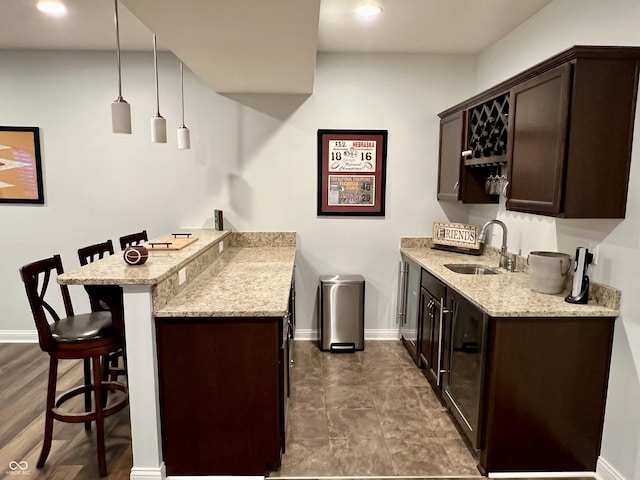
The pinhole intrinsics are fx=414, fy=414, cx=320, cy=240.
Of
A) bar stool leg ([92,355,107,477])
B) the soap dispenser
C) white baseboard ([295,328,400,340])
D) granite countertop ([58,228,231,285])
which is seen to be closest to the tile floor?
white baseboard ([295,328,400,340])

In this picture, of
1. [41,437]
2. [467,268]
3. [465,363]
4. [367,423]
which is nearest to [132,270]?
[41,437]

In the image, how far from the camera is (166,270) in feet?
6.97

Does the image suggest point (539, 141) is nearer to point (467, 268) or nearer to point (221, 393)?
point (467, 268)

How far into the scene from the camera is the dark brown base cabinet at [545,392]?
2.11 meters

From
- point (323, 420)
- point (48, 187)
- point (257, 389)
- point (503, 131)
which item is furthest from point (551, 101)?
point (48, 187)

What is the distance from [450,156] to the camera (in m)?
3.60

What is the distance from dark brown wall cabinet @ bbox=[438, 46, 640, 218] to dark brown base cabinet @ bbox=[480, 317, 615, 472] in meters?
0.62

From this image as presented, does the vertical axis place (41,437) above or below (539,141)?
below

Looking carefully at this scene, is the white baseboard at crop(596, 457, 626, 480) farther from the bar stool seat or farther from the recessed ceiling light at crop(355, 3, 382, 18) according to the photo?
A: the recessed ceiling light at crop(355, 3, 382, 18)

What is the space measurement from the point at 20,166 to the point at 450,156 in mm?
3868

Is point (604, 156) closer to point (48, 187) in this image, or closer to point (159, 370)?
point (159, 370)

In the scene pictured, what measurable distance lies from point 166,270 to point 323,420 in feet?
4.69

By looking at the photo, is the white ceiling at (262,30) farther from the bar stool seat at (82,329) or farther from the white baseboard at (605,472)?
the white baseboard at (605,472)

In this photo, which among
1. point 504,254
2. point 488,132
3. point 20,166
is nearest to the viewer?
point 488,132
